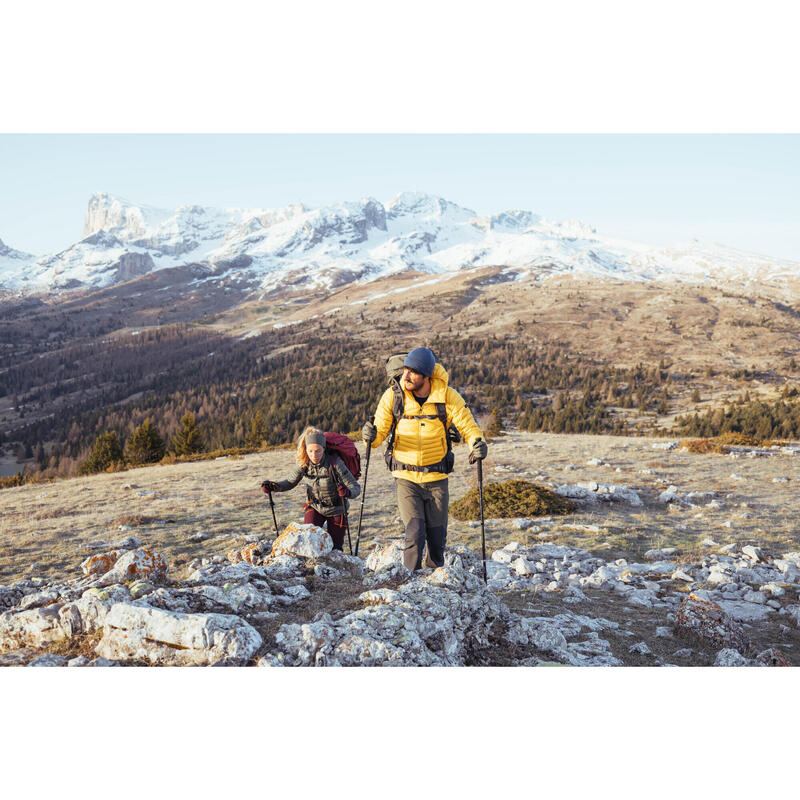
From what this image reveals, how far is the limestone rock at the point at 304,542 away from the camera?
277 inches

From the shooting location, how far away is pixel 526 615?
261 inches

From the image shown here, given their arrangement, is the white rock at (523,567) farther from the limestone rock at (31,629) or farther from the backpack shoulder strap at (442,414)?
the limestone rock at (31,629)

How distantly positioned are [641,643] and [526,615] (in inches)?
55.5

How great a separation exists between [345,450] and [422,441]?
1.77 meters

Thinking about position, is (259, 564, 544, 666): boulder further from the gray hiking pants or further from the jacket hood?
the jacket hood

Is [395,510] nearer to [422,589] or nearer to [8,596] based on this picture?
[422,589]

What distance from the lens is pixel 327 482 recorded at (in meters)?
7.55

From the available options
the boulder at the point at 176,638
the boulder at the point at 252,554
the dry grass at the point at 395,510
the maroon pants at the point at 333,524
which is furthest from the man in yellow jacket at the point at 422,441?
the dry grass at the point at 395,510

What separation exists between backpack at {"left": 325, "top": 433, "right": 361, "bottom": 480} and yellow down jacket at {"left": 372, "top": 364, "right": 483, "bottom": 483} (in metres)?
1.24

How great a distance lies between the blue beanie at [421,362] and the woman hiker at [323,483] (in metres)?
2.02

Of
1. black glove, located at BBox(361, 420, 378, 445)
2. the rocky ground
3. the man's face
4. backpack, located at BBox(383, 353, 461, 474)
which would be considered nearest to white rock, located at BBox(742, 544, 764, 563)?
the rocky ground

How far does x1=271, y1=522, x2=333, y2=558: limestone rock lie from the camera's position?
277 inches

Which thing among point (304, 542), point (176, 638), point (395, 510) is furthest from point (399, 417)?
point (395, 510)

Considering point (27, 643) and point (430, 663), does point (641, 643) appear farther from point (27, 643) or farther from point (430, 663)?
point (27, 643)
